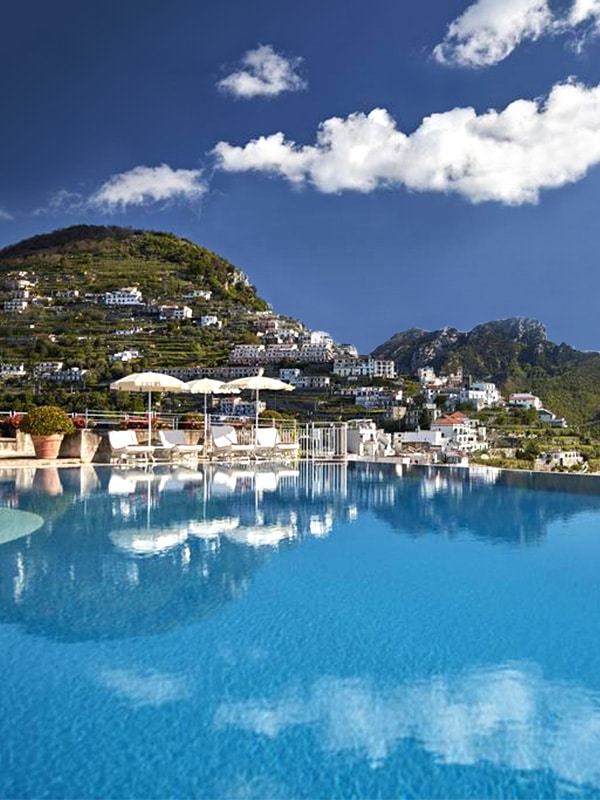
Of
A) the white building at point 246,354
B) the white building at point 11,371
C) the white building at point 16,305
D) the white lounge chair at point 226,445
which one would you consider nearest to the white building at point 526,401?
the white building at point 246,354

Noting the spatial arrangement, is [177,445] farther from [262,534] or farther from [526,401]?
[526,401]

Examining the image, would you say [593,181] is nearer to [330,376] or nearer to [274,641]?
[274,641]

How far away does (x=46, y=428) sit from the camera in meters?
13.4

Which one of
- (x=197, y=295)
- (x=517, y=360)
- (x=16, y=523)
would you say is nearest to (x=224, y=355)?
(x=197, y=295)

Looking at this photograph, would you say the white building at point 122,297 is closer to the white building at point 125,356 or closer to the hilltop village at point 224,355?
the hilltop village at point 224,355

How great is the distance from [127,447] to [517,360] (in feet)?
348

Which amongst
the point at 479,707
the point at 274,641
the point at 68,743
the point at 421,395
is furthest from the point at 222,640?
the point at 421,395

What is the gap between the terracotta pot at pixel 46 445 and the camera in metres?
13.6

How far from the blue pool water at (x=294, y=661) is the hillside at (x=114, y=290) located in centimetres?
7539

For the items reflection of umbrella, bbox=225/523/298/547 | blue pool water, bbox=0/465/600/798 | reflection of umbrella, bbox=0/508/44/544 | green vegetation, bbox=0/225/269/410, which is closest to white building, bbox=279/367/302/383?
green vegetation, bbox=0/225/269/410

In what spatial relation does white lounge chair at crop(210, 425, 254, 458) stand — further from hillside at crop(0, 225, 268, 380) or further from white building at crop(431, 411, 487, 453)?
hillside at crop(0, 225, 268, 380)

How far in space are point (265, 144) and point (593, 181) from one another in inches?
899

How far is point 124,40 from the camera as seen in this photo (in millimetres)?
20859

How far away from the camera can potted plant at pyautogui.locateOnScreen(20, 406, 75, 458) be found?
13.4m
